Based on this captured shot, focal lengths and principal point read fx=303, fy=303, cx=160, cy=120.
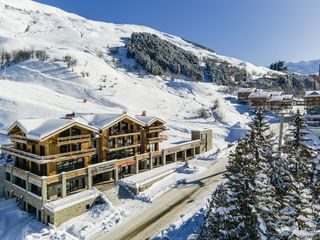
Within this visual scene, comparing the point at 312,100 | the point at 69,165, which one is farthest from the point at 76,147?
the point at 312,100

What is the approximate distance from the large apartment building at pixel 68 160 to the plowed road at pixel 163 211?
6.38 meters

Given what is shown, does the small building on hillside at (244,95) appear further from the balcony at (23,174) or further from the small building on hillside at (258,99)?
the balcony at (23,174)

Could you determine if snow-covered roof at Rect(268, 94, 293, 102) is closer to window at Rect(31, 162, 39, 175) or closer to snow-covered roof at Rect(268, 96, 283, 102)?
snow-covered roof at Rect(268, 96, 283, 102)

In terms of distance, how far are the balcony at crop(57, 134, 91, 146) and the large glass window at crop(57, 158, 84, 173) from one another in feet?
8.94

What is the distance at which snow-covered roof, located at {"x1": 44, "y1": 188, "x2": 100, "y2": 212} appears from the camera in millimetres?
32775

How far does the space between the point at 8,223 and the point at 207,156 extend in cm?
3449

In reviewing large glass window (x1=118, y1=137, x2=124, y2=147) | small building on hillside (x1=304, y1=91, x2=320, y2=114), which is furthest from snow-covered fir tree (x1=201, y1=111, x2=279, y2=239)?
small building on hillside (x1=304, y1=91, x2=320, y2=114)

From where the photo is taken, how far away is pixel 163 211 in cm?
3484

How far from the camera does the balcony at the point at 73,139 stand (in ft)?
118

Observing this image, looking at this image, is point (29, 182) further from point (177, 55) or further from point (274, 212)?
point (177, 55)

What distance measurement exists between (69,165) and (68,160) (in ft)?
2.28

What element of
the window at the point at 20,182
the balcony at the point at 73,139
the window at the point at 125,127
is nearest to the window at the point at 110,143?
the window at the point at 125,127

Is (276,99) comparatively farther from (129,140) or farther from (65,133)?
(65,133)

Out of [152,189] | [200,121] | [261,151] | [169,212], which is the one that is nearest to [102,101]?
[200,121]
